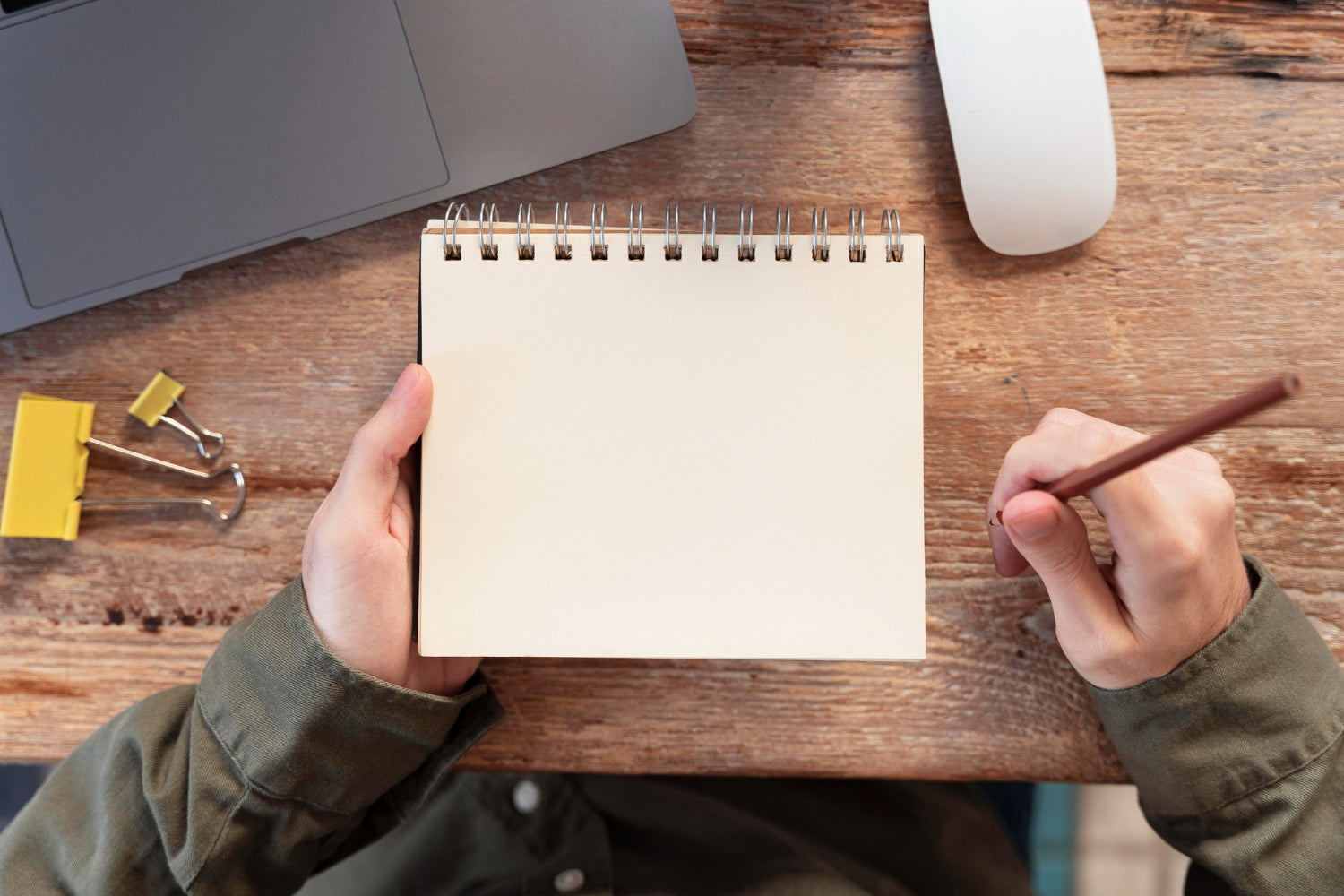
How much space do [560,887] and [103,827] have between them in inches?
11.9

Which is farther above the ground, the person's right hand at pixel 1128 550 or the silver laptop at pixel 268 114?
the silver laptop at pixel 268 114

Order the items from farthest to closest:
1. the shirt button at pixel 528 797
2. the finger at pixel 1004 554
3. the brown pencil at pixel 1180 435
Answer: the shirt button at pixel 528 797
the finger at pixel 1004 554
the brown pencil at pixel 1180 435

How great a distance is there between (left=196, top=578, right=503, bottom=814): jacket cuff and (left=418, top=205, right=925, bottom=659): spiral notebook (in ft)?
0.18

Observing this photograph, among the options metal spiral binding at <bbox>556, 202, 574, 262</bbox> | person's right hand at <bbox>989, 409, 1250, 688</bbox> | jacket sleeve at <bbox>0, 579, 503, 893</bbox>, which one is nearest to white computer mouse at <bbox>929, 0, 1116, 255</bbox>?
person's right hand at <bbox>989, 409, 1250, 688</bbox>

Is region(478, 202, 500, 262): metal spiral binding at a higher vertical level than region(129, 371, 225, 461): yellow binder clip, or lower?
higher

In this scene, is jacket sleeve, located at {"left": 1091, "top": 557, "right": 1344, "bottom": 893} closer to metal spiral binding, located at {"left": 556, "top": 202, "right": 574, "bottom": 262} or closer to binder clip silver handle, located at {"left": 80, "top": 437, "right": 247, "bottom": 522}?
metal spiral binding, located at {"left": 556, "top": 202, "right": 574, "bottom": 262}

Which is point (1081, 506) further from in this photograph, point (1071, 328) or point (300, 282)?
point (300, 282)

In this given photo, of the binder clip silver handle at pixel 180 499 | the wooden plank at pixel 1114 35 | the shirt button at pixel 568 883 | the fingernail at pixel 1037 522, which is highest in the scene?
the wooden plank at pixel 1114 35

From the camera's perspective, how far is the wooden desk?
1.94 feet

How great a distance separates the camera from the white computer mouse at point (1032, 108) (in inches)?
21.6

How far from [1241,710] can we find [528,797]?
0.49 meters

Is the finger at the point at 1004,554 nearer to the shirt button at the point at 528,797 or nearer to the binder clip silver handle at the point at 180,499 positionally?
the shirt button at the point at 528,797

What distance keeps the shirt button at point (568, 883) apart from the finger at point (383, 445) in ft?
1.05

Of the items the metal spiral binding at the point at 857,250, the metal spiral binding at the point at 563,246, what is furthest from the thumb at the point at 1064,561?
the metal spiral binding at the point at 563,246
